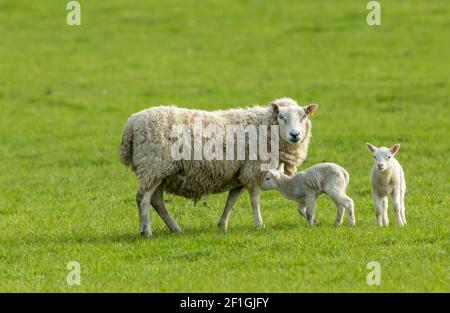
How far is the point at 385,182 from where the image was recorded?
1140cm

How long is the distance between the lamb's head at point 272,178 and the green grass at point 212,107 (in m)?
0.55

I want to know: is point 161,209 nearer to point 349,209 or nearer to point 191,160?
point 191,160

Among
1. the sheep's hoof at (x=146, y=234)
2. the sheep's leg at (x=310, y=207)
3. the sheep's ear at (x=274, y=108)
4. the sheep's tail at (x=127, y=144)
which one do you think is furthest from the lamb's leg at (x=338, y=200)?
the sheep's tail at (x=127, y=144)

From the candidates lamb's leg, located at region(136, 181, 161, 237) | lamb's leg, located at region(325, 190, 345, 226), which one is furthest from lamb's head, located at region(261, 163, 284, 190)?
lamb's leg, located at region(136, 181, 161, 237)

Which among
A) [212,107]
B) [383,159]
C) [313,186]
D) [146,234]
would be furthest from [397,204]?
[212,107]

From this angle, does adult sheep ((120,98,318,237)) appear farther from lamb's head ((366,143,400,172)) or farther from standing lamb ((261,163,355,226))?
lamb's head ((366,143,400,172))

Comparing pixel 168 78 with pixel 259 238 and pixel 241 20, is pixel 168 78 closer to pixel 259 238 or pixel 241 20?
pixel 241 20

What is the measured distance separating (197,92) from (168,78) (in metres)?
2.36

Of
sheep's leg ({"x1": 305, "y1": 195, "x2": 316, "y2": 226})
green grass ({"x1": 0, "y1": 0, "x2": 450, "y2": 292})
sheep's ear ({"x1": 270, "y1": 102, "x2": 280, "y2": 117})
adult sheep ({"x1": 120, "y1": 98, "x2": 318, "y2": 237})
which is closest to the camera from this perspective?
green grass ({"x1": 0, "y1": 0, "x2": 450, "y2": 292})

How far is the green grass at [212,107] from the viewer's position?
33.8 ft

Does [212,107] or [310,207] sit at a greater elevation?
[212,107]

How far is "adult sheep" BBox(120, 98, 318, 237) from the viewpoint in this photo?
11891mm

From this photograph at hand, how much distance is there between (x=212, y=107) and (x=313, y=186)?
11479 millimetres

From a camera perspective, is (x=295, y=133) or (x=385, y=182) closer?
(x=385, y=182)
